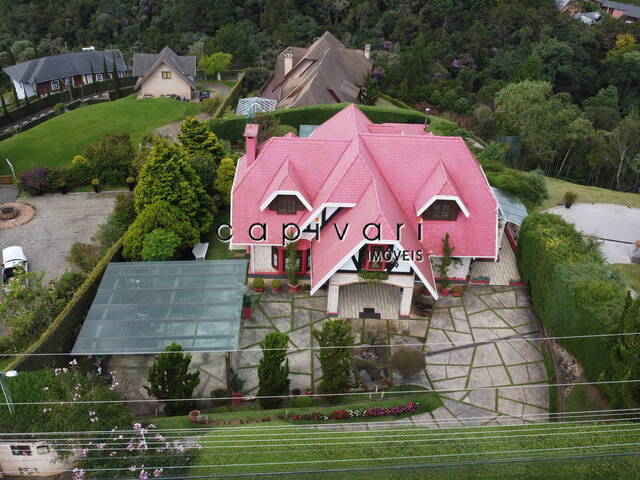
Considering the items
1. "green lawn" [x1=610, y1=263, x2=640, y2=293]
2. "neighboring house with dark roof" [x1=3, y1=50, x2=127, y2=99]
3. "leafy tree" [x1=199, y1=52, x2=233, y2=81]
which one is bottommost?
"green lawn" [x1=610, y1=263, x2=640, y2=293]

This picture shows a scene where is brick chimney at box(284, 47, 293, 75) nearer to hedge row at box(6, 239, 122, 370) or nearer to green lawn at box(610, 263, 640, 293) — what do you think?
hedge row at box(6, 239, 122, 370)

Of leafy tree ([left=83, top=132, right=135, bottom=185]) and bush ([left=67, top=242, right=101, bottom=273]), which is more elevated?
leafy tree ([left=83, top=132, right=135, bottom=185])

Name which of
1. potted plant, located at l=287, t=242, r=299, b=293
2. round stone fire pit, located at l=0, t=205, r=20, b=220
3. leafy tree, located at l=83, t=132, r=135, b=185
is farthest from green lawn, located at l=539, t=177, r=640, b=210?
round stone fire pit, located at l=0, t=205, r=20, b=220

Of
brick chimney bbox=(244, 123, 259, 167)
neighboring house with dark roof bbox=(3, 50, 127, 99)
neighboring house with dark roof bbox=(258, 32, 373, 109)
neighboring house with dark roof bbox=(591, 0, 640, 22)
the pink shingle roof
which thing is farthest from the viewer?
neighboring house with dark roof bbox=(591, 0, 640, 22)

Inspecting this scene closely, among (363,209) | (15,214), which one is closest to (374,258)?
(363,209)

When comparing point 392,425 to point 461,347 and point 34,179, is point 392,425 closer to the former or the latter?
point 461,347

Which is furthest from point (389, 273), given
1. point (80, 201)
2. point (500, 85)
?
point (500, 85)

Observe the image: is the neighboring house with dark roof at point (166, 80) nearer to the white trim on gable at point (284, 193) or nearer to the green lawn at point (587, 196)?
the white trim on gable at point (284, 193)

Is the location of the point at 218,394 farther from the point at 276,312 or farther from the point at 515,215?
the point at 515,215
